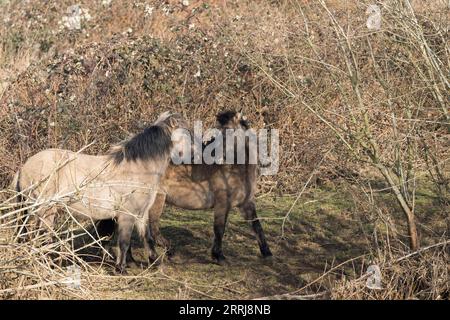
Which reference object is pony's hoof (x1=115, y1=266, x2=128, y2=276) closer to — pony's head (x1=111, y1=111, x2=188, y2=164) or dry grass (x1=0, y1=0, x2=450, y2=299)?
dry grass (x1=0, y1=0, x2=450, y2=299)

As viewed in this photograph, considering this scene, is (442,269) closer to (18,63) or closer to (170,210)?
(170,210)

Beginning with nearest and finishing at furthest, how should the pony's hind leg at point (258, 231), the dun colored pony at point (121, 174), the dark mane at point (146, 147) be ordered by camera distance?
the dun colored pony at point (121, 174) → the dark mane at point (146, 147) → the pony's hind leg at point (258, 231)

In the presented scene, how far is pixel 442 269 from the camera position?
6.75 m

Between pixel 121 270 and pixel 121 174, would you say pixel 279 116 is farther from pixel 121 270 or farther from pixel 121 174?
pixel 121 270

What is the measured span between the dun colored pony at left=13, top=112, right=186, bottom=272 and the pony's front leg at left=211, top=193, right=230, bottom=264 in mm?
682

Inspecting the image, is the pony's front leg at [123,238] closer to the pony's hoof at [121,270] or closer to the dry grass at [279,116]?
the pony's hoof at [121,270]

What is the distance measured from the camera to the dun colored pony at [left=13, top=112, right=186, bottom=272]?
7961 millimetres

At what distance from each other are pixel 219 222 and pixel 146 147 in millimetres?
1111

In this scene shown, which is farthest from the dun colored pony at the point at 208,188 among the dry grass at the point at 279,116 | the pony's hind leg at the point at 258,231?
the dry grass at the point at 279,116

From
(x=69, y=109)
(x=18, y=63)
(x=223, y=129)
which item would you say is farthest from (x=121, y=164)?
(x=18, y=63)

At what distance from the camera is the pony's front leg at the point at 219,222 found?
8625 millimetres

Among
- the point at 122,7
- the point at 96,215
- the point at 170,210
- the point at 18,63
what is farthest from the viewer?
the point at 122,7

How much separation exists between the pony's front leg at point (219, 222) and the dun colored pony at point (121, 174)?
68cm
